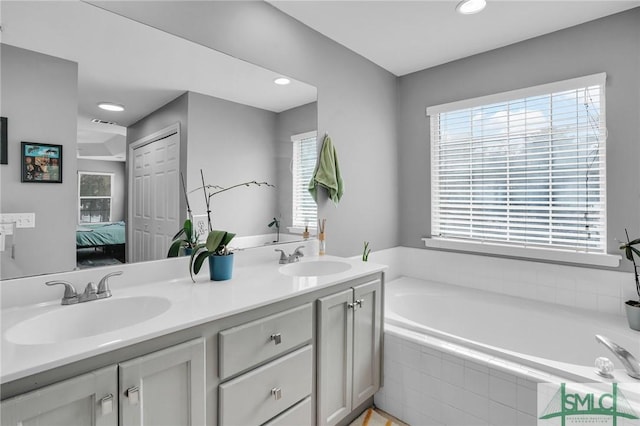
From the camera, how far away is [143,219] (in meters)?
1.51

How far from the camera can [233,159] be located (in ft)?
6.09

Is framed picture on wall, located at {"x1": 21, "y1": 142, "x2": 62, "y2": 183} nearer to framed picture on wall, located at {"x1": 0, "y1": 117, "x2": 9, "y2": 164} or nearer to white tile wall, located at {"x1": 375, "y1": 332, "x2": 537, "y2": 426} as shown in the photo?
framed picture on wall, located at {"x1": 0, "y1": 117, "x2": 9, "y2": 164}

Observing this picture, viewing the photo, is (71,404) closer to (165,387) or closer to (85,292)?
(165,387)

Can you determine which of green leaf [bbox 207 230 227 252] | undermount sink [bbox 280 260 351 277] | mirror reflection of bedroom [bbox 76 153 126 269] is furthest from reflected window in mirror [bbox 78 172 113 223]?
undermount sink [bbox 280 260 351 277]

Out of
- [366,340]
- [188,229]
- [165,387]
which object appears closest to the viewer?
[165,387]

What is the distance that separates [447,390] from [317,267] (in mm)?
1004

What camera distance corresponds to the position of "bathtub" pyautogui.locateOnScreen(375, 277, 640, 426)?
4.86 feet

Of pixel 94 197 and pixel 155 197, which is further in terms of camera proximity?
pixel 155 197

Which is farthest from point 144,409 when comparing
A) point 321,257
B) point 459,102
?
point 459,102

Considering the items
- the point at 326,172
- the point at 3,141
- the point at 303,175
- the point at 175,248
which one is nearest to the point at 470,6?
the point at 326,172

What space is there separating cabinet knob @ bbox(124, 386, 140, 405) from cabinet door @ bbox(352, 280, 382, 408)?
1.08 metres

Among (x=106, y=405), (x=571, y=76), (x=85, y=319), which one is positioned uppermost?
(x=571, y=76)

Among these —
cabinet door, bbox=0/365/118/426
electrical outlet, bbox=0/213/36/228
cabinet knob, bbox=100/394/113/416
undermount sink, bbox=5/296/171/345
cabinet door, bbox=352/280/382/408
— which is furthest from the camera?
cabinet door, bbox=352/280/382/408

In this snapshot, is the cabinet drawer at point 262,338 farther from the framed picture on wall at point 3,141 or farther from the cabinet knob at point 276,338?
the framed picture on wall at point 3,141
